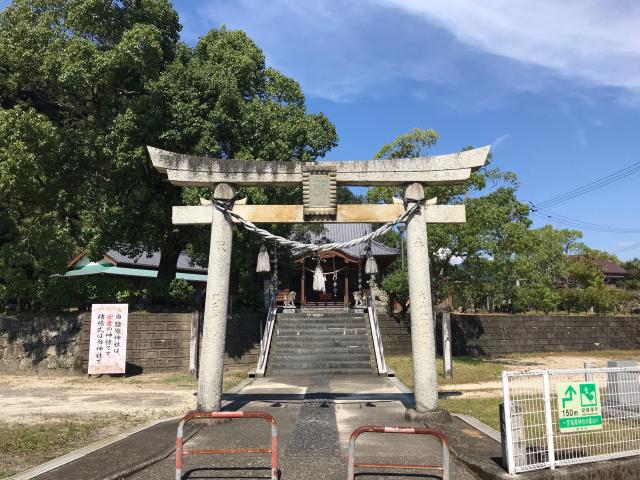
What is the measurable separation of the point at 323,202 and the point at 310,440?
3.74 m

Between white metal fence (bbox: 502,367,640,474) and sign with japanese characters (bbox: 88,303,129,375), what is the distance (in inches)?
502

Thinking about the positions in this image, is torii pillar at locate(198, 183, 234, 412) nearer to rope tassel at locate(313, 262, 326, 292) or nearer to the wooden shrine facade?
rope tassel at locate(313, 262, 326, 292)

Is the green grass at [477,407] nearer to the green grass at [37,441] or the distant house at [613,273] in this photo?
the green grass at [37,441]

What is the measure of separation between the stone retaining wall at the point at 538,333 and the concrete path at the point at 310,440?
12159 mm

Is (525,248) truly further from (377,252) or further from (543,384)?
(543,384)

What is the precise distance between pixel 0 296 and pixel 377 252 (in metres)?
17.3

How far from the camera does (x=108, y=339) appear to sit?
49.1ft

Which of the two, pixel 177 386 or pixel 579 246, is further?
pixel 579 246

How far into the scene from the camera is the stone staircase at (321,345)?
15.5 metres

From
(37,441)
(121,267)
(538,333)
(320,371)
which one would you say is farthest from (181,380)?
(538,333)

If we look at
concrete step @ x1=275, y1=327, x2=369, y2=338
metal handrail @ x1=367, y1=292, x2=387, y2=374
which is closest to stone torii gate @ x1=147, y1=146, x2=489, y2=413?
metal handrail @ x1=367, y1=292, x2=387, y2=374

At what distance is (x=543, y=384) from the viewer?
4953 millimetres

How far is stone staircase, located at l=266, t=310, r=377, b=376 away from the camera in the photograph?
15.5 m

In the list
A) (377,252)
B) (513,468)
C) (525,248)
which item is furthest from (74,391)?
(377,252)
